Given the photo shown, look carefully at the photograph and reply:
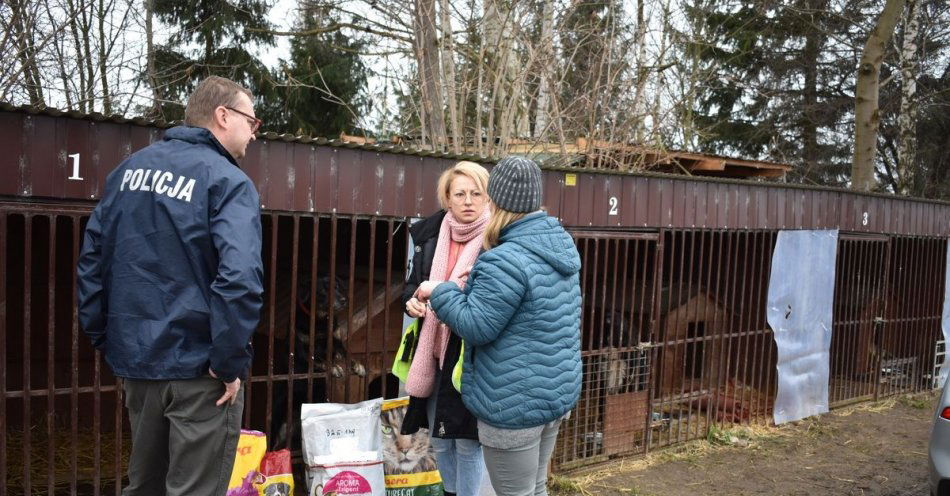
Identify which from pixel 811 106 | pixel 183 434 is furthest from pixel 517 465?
pixel 811 106

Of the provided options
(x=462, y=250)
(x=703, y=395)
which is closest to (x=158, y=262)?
(x=462, y=250)

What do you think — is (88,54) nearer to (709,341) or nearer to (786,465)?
(709,341)

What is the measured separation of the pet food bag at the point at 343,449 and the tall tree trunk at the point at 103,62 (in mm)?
5894

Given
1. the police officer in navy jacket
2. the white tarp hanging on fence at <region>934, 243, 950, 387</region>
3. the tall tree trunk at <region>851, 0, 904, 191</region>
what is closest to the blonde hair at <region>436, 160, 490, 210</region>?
the police officer in navy jacket

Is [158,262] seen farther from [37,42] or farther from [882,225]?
[882,225]

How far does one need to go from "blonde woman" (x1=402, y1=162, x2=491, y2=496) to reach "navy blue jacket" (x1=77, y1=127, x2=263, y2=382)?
3.43 ft

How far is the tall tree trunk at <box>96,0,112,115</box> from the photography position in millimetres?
8602

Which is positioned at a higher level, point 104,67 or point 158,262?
point 104,67

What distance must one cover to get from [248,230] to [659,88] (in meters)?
7.84

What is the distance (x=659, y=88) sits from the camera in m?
9.43

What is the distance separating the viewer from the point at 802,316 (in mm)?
7457

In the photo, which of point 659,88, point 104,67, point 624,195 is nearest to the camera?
point 624,195

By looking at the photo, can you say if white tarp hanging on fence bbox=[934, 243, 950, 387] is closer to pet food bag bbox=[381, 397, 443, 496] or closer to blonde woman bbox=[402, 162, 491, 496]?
pet food bag bbox=[381, 397, 443, 496]

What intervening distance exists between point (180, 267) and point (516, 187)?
124 cm
